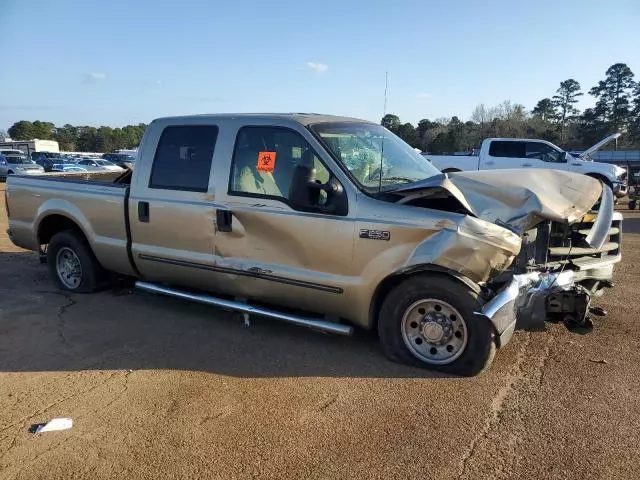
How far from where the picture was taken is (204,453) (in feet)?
10.1

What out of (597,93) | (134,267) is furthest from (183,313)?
(597,93)

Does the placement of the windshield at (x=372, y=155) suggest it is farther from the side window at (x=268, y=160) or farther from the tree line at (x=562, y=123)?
the tree line at (x=562, y=123)

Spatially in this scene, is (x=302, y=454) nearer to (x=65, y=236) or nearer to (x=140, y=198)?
(x=140, y=198)

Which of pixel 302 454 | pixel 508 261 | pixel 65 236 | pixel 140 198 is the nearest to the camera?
pixel 302 454

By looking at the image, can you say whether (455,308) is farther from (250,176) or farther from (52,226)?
(52,226)

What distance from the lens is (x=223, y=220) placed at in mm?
4840

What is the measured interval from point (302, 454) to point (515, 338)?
102 inches

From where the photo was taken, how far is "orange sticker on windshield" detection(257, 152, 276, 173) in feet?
15.4

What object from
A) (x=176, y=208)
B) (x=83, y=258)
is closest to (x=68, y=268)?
(x=83, y=258)

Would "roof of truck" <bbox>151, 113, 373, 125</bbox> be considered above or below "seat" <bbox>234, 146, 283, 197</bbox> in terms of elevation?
above

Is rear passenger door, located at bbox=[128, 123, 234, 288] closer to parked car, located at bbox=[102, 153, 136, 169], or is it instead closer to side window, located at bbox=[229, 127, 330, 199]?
side window, located at bbox=[229, 127, 330, 199]

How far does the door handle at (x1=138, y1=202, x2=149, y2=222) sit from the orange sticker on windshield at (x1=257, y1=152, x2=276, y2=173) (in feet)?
4.52

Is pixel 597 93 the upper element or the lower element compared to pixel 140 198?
upper

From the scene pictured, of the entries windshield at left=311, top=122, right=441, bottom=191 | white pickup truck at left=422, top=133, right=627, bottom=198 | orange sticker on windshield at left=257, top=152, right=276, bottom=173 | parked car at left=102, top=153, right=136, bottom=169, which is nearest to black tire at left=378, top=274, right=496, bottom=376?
windshield at left=311, top=122, right=441, bottom=191
